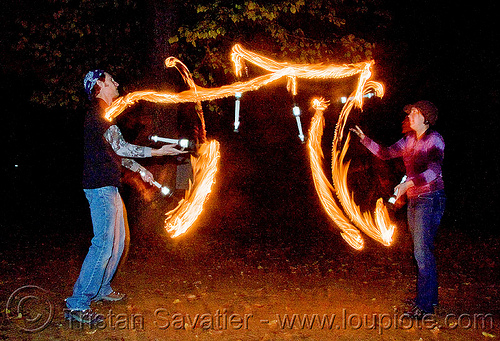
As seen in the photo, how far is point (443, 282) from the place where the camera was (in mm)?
7551

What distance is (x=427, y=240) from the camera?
5.57 metres

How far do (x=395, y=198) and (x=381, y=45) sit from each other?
381 inches

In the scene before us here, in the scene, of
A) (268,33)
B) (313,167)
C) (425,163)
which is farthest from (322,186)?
(268,33)

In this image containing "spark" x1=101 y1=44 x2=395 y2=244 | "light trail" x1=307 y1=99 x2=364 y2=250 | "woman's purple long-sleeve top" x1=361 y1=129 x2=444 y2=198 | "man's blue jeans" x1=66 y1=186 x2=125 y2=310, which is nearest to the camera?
"man's blue jeans" x1=66 y1=186 x2=125 y2=310

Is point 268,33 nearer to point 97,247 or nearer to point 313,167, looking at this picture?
point 313,167

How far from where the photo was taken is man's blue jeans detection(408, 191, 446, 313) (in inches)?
219

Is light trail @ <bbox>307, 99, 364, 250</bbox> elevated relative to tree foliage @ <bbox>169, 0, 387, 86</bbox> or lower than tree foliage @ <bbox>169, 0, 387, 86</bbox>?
lower

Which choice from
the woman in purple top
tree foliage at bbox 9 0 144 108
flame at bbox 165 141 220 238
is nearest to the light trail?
flame at bbox 165 141 220 238

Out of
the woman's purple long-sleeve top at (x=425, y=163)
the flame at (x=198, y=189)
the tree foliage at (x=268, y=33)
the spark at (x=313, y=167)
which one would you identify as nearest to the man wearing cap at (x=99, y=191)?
the spark at (x=313, y=167)

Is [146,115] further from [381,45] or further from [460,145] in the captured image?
[460,145]

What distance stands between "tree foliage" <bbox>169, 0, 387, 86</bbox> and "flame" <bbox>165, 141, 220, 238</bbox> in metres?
3.39

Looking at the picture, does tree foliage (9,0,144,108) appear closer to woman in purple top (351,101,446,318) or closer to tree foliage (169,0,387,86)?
tree foliage (169,0,387,86)

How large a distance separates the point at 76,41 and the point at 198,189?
6.72m

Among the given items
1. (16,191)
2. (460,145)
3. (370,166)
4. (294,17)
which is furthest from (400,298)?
(16,191)
